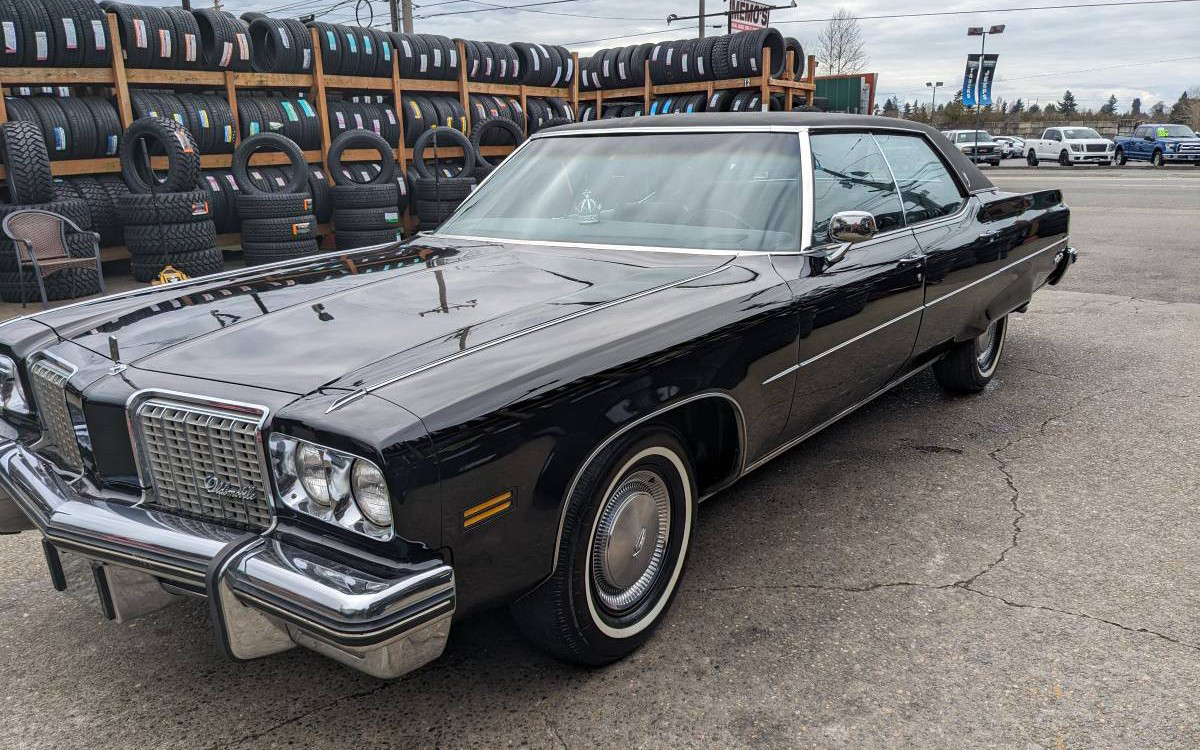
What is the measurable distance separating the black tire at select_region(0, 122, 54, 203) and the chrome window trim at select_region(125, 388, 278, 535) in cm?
721

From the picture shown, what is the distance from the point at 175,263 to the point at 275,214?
4.00 ft

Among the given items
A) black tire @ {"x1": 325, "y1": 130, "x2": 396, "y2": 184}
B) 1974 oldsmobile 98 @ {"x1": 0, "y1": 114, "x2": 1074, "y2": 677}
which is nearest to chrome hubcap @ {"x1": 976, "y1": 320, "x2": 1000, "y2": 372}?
1974 oldsmobile 98 @ {"x1": 0, "y1": 114, "x2": 1074, "y2": 677}

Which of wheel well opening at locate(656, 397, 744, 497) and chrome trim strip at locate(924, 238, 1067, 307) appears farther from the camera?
chrome trim strip at locate(924, 238, 1067, 307)

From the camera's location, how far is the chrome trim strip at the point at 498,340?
2.03m

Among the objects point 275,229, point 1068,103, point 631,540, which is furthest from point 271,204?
point 1068,103

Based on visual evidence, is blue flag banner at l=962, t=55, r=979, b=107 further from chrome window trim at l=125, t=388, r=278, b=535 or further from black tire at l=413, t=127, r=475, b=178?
chrome window trim at l=125, t=388, r=278, b=535

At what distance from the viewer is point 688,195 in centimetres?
354

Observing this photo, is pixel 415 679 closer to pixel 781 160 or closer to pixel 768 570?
pixel 768 570

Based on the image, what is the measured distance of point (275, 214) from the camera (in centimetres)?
949

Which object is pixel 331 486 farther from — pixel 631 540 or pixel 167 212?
pixel 167 212

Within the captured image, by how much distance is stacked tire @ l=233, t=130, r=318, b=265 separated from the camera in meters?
9.45

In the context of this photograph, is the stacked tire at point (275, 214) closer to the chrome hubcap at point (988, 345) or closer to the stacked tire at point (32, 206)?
the stacked tire at point (32, 206)

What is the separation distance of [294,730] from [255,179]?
9346 millimetres

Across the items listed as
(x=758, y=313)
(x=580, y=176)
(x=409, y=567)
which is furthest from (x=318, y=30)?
(x=409, y=567)
